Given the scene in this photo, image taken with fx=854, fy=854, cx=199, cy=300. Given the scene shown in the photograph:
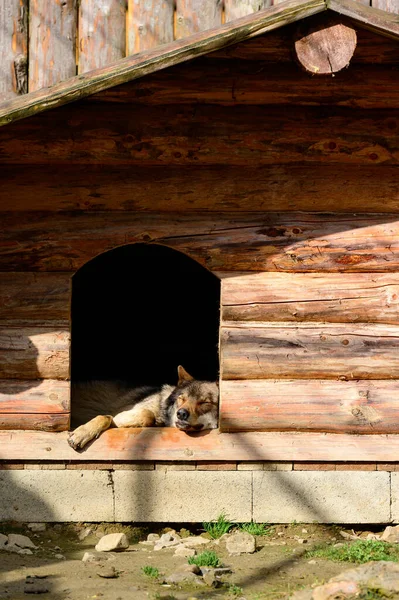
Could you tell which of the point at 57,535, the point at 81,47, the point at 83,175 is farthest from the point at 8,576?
the point at 81,47

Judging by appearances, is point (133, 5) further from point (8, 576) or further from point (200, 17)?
point (8, 576)

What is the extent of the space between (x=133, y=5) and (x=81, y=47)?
1.65 ft

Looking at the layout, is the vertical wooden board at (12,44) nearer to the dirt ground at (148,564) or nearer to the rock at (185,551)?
the dirt ground at (148,564)

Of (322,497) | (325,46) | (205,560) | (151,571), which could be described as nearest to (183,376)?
(322,497)

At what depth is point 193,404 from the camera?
7.00 meters

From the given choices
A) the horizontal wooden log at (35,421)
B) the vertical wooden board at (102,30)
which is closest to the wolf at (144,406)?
the horizontal wooden log at (35,421)

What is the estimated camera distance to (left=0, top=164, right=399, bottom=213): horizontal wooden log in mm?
6484

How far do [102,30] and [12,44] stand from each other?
69 centimetres

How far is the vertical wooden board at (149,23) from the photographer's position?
21.1 feet

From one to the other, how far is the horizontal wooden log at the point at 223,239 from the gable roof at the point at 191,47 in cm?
132

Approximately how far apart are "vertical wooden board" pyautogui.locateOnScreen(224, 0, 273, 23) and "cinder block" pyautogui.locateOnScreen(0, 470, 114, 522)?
11.9 feet

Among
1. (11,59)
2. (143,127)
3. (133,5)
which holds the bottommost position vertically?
(143,127)

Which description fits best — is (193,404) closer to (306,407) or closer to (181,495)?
(181,495)

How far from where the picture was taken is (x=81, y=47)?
6488mm
